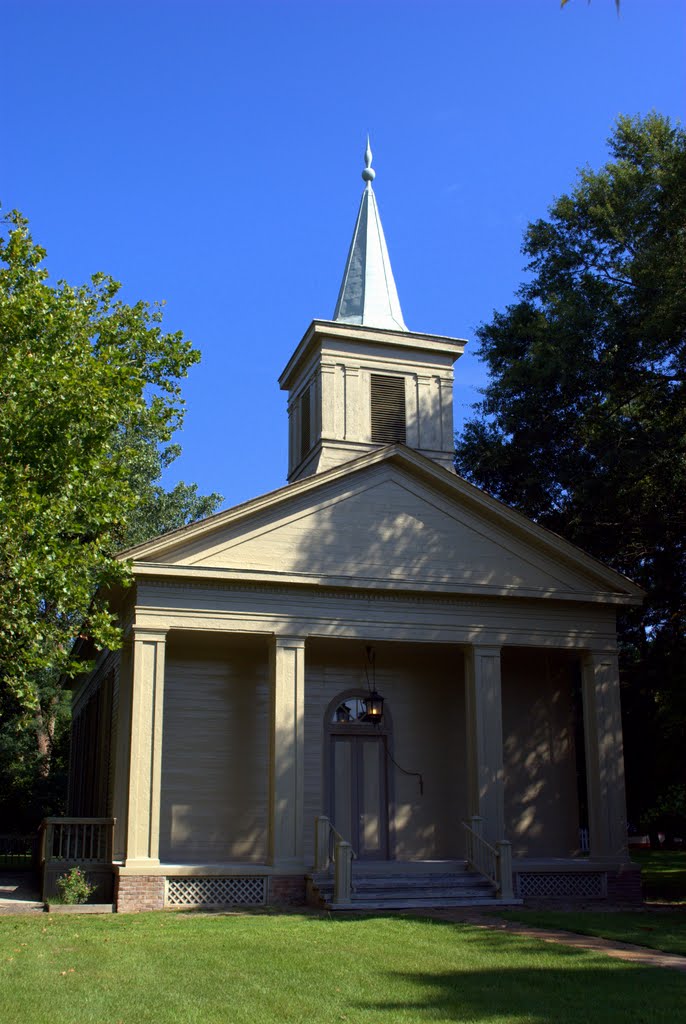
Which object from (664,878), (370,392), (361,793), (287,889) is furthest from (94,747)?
(664,878)

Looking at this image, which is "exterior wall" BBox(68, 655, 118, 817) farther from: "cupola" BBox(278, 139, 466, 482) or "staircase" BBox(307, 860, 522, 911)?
"cupola" BBox(278, 139, 466, 482)

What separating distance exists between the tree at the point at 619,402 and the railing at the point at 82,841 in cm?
1105

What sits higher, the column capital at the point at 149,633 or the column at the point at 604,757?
the column capital at the point at 149,633

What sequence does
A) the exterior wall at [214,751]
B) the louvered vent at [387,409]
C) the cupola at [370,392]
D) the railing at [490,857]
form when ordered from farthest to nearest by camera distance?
the louvered vent at [387,409], the cupola at [370,392], the exterior wall at [214,751], the railing at [490,857]

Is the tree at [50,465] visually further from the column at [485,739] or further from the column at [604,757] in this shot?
the column at [604,757]

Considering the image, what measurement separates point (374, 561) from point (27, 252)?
8.77 meters

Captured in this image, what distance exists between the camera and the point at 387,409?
24.8m

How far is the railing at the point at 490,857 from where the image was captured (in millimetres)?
18422

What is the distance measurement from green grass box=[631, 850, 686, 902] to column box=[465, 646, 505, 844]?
14.8 ft

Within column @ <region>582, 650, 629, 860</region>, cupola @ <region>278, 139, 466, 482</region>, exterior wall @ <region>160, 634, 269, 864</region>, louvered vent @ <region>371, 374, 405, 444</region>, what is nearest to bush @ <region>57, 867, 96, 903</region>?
exterior wall @ <region>160, 634, 269, 864</region>

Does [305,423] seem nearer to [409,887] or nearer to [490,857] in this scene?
[490,857]

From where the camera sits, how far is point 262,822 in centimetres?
2045

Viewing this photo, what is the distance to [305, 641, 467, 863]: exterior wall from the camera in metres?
21.3

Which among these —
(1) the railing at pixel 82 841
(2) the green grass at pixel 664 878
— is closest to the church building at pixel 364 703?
(1) the railing at pixel 82 841
